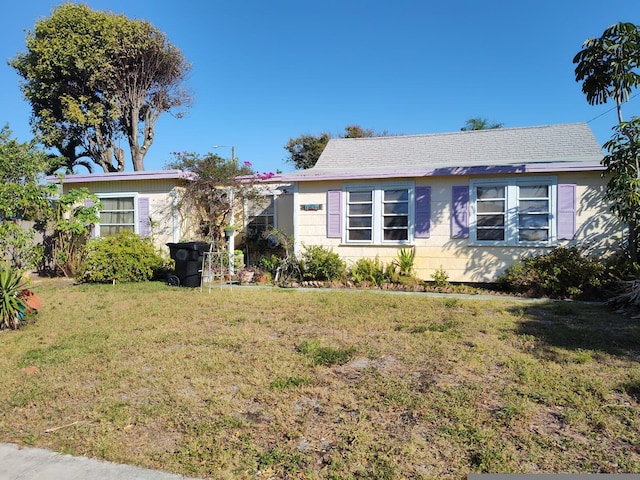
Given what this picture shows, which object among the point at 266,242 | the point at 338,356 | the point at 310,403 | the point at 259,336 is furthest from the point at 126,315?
the point at 266,242

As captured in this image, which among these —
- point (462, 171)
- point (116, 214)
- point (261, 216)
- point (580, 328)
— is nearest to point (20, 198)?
point (116, 214)

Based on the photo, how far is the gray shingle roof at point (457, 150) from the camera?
10531 mm

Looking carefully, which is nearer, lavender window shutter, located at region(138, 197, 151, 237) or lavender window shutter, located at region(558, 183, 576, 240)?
lavender window shutter, located at region(558, 183, 576, 240)

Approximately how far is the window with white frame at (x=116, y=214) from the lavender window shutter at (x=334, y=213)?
555 cm

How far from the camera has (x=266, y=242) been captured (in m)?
12.1

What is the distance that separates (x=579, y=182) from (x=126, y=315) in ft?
30.6

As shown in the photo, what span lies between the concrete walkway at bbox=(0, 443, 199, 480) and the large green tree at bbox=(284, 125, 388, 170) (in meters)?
26.6

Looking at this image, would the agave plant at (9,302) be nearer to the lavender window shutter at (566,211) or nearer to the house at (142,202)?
the house at (142,202)

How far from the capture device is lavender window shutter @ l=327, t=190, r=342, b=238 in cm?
1058

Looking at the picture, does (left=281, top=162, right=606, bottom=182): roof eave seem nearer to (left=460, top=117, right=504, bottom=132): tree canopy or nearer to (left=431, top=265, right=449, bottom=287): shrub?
(left=431, top=265, right=449, bottom=287): shrub

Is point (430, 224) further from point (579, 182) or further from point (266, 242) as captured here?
point (266, 242)

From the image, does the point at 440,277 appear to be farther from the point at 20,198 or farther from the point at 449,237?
the point at 20,198

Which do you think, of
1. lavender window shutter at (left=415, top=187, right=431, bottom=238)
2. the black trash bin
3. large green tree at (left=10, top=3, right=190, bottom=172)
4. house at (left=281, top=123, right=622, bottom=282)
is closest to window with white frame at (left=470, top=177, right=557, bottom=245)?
house at (left=281, top=123, right=622, bottom=282)

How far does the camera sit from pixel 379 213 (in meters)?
10.3
